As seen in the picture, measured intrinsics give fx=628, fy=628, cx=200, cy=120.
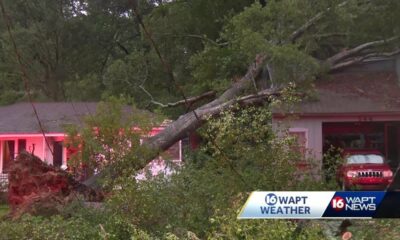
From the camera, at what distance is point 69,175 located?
15.0 metres

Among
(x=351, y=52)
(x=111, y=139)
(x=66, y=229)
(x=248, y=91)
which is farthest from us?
(x=351, y=52)

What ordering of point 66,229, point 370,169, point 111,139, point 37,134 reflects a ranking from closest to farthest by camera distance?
point 66,229, point 111,139, point 370,169, point 37,134

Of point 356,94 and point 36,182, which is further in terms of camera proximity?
point 356,94

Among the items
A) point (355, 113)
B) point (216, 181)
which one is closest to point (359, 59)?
point (355, 113)

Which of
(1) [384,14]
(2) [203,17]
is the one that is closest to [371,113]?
(1) [384,14]

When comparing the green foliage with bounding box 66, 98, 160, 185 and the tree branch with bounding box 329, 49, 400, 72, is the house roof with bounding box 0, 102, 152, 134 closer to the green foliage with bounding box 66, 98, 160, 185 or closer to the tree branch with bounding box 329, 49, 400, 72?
the tree branch with bounding box 329, 49, 400, 72

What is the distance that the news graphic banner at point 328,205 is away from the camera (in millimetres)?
5527

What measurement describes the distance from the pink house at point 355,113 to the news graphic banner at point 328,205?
16126 mm

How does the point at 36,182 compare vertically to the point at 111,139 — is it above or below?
below

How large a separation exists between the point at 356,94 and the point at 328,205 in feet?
63.3

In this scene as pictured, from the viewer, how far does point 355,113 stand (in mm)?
22719

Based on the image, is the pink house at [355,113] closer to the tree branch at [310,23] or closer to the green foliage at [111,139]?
the tree branch at [310,23]

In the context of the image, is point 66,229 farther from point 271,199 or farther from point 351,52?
point 351,52

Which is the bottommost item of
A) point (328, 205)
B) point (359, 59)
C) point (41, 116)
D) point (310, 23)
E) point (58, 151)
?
point (58, 151)
